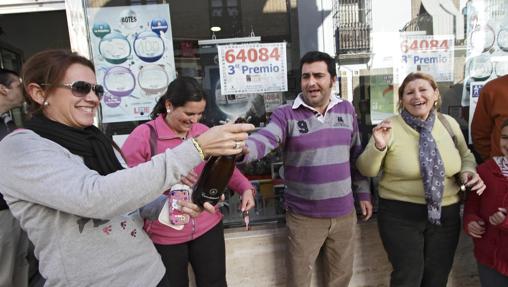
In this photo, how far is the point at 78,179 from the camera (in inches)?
44.6

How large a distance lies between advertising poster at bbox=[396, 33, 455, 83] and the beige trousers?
5.08 feet

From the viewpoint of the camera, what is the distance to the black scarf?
1249 mm

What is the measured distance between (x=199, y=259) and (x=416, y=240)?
1.41 metres

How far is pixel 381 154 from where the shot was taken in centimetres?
220

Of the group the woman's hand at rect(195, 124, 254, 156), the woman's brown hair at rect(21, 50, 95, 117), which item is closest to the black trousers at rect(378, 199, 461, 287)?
the woman's hand at rect(195, 124, 254, 156)

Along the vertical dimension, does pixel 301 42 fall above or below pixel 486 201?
above

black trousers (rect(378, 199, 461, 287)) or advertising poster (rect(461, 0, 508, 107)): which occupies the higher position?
advertising poster (rect(461, 0, 508, 107))

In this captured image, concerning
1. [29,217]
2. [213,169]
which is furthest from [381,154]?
[29,217]

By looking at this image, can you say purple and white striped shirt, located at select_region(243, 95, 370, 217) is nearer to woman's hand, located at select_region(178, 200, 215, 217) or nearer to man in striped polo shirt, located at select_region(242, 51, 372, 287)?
man in striped polo shirt, located at select_region(242, 51, 372, 287)

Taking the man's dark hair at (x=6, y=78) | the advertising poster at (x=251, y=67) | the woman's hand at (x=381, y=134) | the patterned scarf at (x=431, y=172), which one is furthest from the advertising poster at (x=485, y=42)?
the man's dark hair at (x=6, y=78)

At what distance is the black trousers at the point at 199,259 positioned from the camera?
2.12m

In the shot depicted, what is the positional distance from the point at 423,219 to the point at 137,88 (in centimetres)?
236

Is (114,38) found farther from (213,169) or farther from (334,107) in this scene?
(213,169)

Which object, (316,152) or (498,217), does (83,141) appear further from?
(498,217)
